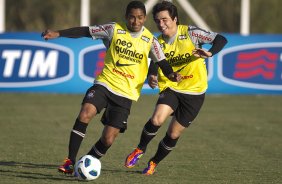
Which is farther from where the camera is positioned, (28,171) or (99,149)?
(28,171)

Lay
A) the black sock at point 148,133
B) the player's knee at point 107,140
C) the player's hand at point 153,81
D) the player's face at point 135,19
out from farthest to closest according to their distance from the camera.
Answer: the black sock at point 148,133 → the player's hand at point 153,81 → the player's knee at point 107,140 → the player's face at point 135,19

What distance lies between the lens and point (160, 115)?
987 cm

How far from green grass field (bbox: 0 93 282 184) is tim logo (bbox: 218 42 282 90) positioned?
48 cm

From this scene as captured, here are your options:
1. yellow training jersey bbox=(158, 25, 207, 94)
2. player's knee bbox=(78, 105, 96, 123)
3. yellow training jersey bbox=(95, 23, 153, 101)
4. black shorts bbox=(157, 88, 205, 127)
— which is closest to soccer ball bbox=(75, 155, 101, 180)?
player's knee bbox=(78, 105, 96, 123)

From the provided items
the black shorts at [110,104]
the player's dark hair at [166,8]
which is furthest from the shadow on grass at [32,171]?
the player's dark hair at [166,8]

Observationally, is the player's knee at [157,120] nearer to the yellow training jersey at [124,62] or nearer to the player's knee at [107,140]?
the yellow training jersey at [124,62]

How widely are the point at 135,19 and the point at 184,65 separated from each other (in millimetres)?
1190

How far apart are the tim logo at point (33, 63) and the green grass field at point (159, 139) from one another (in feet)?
1.65

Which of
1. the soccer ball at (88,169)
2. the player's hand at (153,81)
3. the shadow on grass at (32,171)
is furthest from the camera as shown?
the player's hand at (153,81)

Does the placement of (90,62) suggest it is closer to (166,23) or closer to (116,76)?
(166,23)

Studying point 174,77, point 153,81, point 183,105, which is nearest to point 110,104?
point 153,81

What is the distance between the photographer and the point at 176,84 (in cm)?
1012

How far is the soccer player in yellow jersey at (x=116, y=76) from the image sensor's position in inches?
364

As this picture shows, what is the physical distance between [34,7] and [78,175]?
30.5 metres
